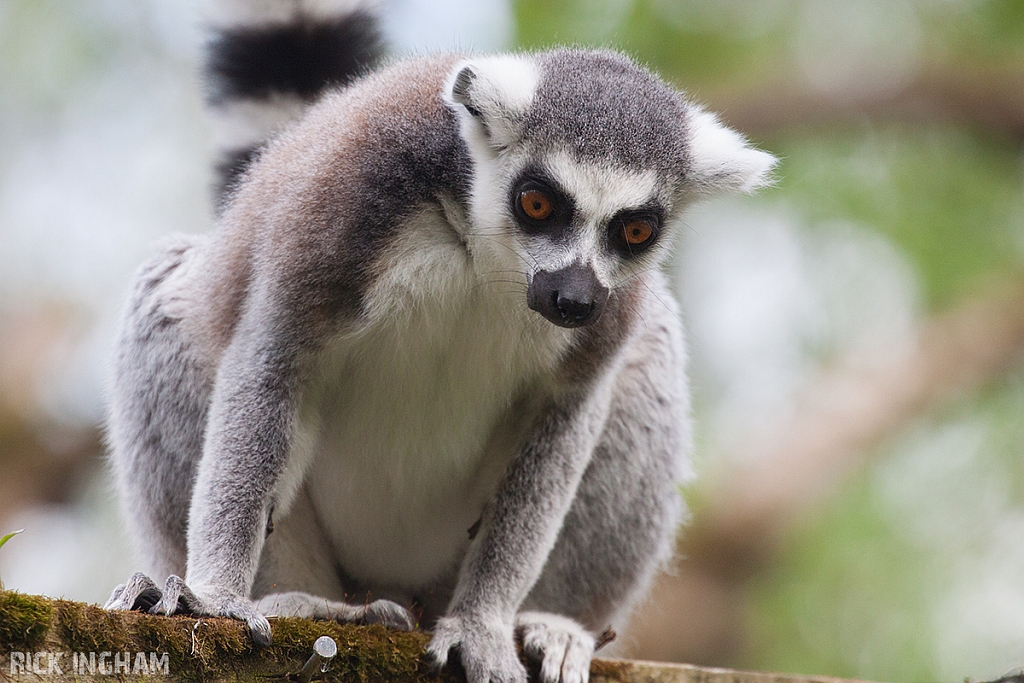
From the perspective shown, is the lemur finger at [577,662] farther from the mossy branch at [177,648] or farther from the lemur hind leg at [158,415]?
the lemur hind leg at [158,415]

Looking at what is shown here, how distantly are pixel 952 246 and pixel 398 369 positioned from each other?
868 centimetres

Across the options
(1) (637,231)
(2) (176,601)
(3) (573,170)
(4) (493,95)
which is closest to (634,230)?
(1) (637,231)

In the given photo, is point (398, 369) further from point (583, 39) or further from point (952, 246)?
point (952, 246)

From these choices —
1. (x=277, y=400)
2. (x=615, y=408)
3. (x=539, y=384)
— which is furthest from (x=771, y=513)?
(x=277, y=400)

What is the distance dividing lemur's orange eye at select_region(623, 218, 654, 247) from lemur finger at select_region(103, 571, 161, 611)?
227 cm

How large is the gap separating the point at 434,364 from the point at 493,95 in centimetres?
120

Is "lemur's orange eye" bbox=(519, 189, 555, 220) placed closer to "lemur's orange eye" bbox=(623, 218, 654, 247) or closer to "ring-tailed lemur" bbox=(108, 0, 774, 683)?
"ring-tailed lemur" bbox=(108, 0, 774, 683)

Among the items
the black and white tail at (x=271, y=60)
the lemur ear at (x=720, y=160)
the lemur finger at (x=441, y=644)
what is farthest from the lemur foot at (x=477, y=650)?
the black and white tail at (x=271, y=60)

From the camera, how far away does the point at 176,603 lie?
3.58 metres

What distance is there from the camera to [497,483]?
188 inches

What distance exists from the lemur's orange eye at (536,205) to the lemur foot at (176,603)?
6.10 ft

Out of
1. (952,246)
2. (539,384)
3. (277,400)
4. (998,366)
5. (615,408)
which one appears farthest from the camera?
(952,246)

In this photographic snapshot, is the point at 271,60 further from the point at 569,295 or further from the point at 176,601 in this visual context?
the point at 176,601

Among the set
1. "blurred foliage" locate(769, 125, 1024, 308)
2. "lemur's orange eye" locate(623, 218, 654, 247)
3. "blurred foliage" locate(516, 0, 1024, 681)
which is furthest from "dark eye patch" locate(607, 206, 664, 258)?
"blurred foliage" locate(769, 125, 1024, 308)
